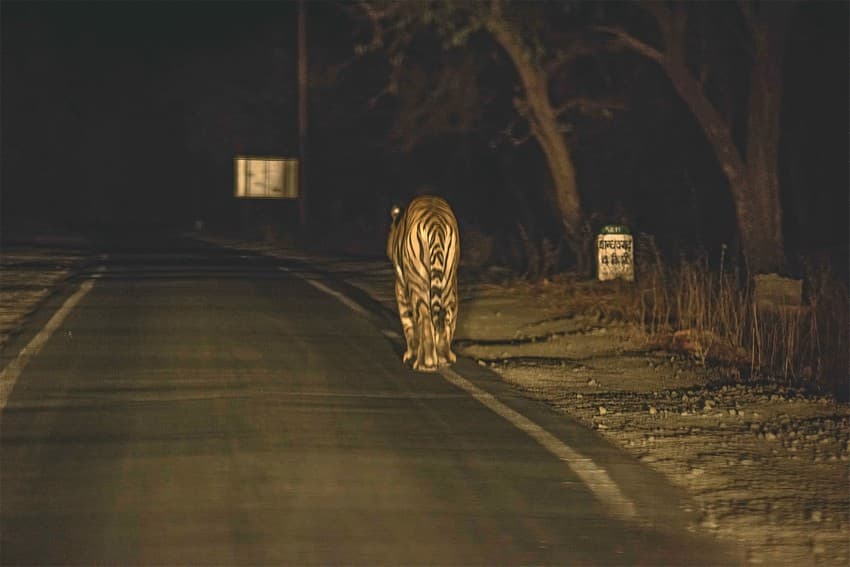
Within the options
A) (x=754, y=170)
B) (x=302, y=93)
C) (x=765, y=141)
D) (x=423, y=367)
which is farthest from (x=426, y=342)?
(x=302, y=93)

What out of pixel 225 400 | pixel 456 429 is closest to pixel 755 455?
pixel 456 429

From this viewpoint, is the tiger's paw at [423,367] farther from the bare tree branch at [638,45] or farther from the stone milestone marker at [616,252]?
the bare tree branch at [638,45]

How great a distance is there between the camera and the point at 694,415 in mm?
11688

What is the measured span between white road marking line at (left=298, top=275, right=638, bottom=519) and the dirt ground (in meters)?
0.47

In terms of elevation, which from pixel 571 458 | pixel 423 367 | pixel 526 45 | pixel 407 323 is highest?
pixel 526 45

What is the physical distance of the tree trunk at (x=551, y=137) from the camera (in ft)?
78.2

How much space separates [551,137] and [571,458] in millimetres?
15815

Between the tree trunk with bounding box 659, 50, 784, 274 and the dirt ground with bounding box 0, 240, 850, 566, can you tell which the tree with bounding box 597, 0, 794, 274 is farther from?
the dirt ground with bounding box 0, 240, 850, 566

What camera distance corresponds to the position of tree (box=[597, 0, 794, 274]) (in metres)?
21.1

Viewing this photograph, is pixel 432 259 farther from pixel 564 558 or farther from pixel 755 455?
pixel 564 558

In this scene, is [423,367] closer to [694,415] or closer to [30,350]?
[694,415]

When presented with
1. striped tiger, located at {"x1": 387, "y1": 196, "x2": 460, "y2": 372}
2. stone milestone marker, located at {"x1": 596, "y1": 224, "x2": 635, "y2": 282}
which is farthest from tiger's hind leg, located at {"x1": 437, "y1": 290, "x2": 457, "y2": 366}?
stone milestone marker, located at {"x1": 596, "y1": 224, "x2": 635, "y2": 282}


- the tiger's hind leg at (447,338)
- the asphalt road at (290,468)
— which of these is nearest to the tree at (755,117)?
the asphalt road at (290,468)

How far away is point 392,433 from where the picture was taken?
34.5ft
